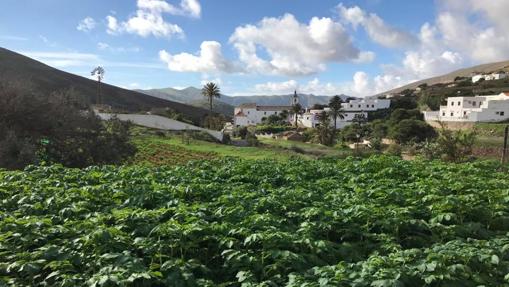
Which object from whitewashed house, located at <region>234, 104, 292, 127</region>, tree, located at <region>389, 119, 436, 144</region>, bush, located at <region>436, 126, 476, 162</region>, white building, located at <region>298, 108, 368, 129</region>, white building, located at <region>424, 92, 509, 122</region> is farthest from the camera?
whitewashed house, located at <region>234, 104, 292, 127</region>

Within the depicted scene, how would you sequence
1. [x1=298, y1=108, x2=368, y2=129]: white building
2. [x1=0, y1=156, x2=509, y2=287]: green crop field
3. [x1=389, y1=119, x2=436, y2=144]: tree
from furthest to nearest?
1. [x1=298, y1=108, x2=368, y2=129]: white building
2. [x1=389, y1=119, x2=436, y2=144]: tree
3. [x1=0, y1=156, x2=509, y2=287]: green crop field

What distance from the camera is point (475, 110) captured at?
220 ft

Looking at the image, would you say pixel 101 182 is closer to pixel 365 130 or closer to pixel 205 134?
pixel 205 134

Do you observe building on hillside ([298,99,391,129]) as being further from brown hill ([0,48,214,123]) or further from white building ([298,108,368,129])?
brown hill ([0,48,214,123])

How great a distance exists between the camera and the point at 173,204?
6156 millimetres

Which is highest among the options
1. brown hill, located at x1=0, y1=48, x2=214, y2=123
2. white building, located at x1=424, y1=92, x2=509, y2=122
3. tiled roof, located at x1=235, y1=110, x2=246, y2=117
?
brown hill, located at x1=0, y1=48, x2=214, y2=123

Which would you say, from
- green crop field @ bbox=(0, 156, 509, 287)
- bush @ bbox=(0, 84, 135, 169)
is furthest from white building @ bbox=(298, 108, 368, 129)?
green crop field @ bbox=(0, 156, 509, 287)

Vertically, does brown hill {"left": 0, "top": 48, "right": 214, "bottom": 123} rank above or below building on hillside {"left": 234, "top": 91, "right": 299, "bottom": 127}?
above

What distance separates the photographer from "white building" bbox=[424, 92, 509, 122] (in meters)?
65.8

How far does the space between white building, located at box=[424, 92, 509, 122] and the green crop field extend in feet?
196

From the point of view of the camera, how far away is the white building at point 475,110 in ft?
216

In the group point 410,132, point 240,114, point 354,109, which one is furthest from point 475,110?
point 240,114

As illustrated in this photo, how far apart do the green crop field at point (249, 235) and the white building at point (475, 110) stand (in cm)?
5987

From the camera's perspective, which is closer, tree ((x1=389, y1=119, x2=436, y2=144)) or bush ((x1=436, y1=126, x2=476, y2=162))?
bush ((x1=436, y1=126, x2=476, y2=162))
